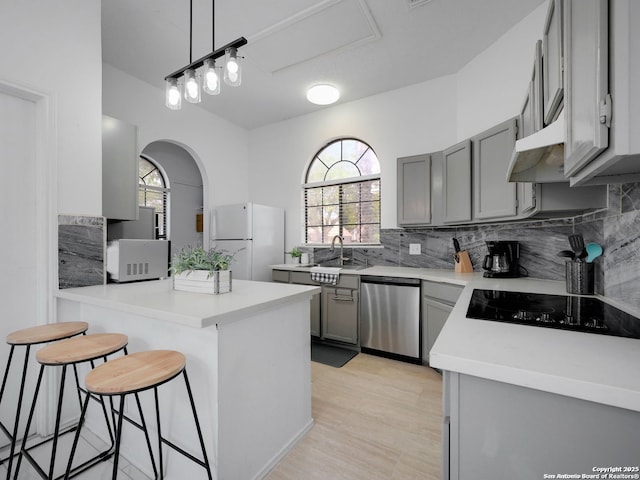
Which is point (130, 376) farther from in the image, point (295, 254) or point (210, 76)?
point (295, 254)

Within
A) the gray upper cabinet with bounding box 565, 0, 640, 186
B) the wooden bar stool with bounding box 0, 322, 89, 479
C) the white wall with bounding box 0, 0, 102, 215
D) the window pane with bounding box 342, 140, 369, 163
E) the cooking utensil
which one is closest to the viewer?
the gray upper cabinet with bounding box 565, 0, 640, 186

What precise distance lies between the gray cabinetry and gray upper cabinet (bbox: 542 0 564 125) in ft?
4.88

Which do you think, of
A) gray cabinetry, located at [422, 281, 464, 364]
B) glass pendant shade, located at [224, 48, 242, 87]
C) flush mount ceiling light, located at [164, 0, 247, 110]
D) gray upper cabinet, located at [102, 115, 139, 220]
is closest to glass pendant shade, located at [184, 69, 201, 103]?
flush mount ceiling light, located at [164, 0, 247, 110]

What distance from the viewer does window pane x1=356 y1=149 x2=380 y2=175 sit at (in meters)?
3.72

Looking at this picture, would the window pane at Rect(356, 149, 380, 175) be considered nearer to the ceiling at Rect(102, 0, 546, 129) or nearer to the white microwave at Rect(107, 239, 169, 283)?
the ceiling at Rect(102, 0, 546, 129)

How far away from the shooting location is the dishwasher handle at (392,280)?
2.77 metres

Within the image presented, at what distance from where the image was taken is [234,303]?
4.52 ft

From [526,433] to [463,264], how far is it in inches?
92.8

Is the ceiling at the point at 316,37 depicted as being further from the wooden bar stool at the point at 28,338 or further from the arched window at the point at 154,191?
the wooden bar stool at the point at 28,338

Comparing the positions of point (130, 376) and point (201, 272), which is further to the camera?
point (201, 272)

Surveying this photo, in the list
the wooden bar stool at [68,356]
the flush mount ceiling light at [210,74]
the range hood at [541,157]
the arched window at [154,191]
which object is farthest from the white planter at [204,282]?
the arched window at [154,191]

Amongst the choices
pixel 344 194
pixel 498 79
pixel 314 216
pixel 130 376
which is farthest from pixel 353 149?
pixel 130 376

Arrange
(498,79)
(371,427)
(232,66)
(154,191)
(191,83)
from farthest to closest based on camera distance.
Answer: (154,191), (498,79), (371,427), (191,83), (232,66)

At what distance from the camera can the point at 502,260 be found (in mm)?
2406
